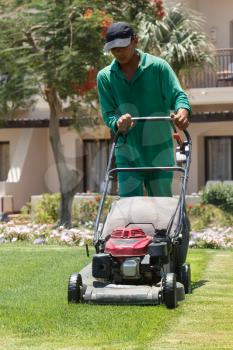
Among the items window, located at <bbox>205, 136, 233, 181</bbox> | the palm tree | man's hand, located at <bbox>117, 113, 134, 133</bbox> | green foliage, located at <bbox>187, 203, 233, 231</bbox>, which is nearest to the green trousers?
man's hand, located at <bbox>117, 113, 134, 133</bbox>

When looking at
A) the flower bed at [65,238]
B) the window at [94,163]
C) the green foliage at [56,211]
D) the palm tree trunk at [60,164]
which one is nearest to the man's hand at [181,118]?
the flower bed at [65,238]

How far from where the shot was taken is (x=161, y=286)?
6492 millimetres

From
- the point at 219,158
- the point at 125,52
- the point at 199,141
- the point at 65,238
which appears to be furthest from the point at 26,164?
the point at 125,52

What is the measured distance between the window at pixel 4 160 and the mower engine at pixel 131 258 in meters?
24.1

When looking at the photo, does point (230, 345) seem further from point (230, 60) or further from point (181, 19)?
point (230, 60)

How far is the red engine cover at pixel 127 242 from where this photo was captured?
659 centimetres

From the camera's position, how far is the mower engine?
258 inches

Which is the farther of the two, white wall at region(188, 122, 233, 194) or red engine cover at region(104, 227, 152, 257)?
white wall at region(188, 122, 233, 194)

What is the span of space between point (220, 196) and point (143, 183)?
1438cm

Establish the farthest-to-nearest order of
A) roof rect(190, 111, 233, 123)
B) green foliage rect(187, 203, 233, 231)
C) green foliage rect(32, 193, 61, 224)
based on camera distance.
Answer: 1. roof rect(190, 111, 233, 123)
2. green foliage rect(32, 193, 61, 224)
3. green foliage rect(187, 203, 233, 231)

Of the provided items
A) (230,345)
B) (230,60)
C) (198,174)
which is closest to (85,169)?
(198,174)

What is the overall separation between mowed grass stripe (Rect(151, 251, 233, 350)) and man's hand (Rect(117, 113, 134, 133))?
1402mm

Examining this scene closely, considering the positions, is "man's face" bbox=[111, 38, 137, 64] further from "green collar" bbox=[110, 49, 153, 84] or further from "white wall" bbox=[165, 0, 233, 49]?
"white wall" bbox=[165, 0, 233, 49]

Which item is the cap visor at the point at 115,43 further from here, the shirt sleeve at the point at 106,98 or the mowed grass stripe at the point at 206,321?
the mowed grass stripe at the point at 206,321
